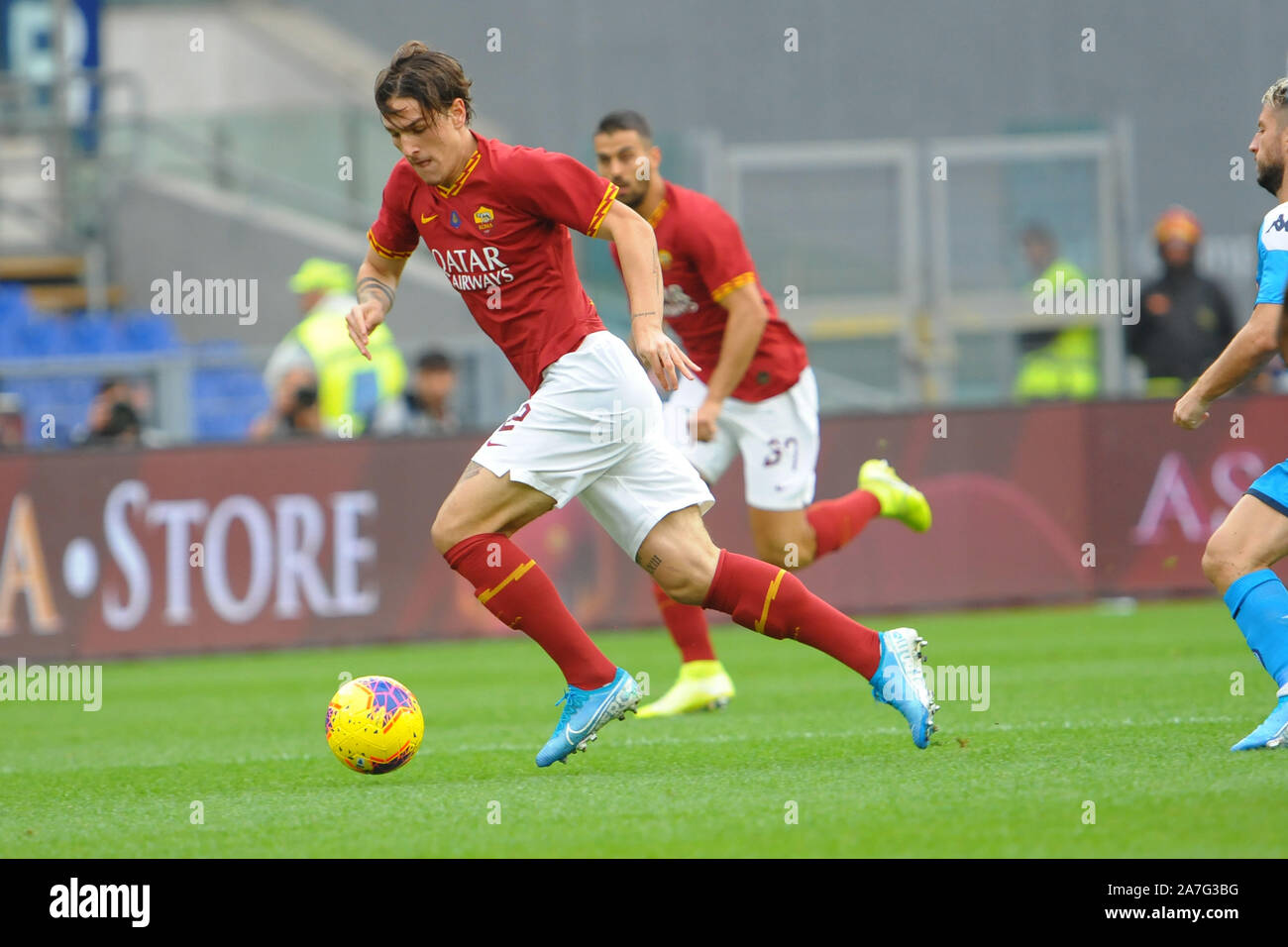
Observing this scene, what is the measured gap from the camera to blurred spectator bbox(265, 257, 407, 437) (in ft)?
43.4

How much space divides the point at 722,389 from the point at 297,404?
612cm

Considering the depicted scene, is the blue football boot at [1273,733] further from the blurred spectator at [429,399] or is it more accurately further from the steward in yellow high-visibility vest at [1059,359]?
the steward in yellow high-visibility vest at [1059,359]

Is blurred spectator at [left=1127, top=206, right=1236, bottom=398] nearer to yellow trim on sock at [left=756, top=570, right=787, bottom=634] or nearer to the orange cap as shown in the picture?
Answer: the orange cap

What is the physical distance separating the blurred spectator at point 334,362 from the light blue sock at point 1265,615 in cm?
840

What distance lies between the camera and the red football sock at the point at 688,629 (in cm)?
783

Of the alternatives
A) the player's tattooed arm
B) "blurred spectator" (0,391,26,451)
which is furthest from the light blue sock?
"blurred spectator" (0,391,26,451)

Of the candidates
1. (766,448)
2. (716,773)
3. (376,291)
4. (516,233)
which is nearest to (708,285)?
(766,448)

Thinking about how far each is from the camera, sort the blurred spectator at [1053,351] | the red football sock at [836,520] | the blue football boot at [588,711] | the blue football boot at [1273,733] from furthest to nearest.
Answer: the blurred spectator at [1053,351] < the red football sock at [836,520] < the blue football boot at [588,711] < the blue football boot at [1273,733]

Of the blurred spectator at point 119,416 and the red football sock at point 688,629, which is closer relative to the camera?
the red football sock at point 688,629

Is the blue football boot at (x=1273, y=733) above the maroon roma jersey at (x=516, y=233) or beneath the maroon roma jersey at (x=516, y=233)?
beneath

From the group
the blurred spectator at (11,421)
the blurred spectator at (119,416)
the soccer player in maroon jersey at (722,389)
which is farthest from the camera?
the blurred spectator at (11,421)

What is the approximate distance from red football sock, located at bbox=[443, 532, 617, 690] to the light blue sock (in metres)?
1.99

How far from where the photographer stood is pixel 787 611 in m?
5.86

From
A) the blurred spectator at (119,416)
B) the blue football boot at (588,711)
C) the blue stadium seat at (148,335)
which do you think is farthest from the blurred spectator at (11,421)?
the blue football boot at (588,711)
